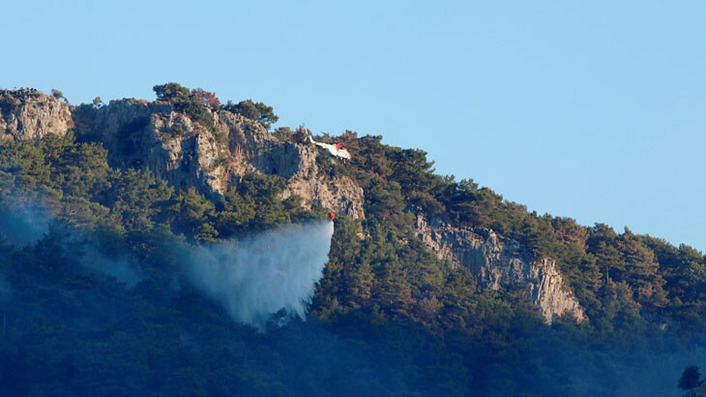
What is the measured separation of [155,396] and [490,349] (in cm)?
2079

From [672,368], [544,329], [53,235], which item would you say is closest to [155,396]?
[53,235]

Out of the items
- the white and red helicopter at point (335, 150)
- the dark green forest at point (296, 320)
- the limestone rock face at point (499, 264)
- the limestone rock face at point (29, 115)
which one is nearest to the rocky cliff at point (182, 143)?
the limestone rock face at point (29, 115)

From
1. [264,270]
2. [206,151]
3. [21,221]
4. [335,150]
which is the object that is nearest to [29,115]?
A: [21,221]

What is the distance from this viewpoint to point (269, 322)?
75.3 meters

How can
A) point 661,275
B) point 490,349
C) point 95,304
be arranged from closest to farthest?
1. point 95,304
2. point 490,349
3. point 661,275

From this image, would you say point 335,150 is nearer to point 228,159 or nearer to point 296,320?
point 228,159

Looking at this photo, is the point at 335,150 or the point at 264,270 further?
the point at 335,150

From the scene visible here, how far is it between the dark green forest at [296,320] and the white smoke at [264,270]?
749 mm

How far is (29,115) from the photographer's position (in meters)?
80.0

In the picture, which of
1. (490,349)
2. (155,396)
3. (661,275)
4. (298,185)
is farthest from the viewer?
(661,275)

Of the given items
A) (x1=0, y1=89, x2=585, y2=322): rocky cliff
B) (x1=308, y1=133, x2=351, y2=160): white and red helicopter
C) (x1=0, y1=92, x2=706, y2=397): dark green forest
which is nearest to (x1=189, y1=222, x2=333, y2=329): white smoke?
(x1=0, y1=92, x2=706, y2=397): dark green forest

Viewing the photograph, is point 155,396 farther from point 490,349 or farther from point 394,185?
point 394,185

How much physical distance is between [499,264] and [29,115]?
3030 cm

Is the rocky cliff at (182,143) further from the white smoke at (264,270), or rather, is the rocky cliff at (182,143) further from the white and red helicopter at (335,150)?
the white smoke at (264,270)
